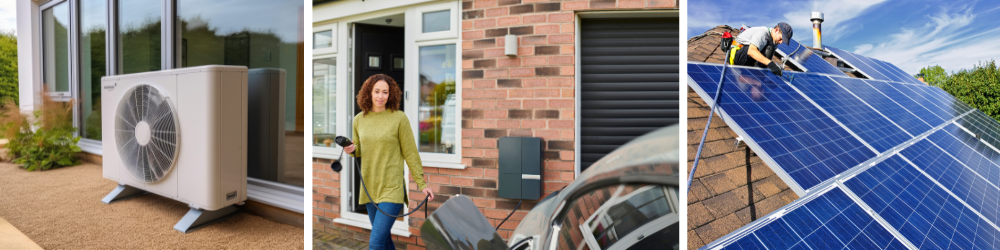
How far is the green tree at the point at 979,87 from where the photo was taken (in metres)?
1.19

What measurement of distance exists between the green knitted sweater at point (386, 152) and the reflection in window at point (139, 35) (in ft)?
4.23

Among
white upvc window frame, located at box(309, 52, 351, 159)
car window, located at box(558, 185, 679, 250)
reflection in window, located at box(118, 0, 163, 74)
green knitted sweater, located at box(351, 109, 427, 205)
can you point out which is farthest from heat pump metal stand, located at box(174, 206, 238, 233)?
car window, located at box(558, 185, 679, 250)

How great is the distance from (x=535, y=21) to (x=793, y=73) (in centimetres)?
101

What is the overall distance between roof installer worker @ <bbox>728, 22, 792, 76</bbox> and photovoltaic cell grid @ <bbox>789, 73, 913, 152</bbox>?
18 centimetres

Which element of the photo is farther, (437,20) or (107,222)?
(107,222)

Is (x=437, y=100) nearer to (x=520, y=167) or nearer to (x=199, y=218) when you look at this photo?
(x=520, y=167)

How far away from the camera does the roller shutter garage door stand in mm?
1314

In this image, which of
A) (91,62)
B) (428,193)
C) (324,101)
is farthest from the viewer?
(91,62)

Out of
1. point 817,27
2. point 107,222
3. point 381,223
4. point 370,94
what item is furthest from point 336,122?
point 817,27

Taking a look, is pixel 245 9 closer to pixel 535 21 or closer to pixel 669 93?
pixel 535 21

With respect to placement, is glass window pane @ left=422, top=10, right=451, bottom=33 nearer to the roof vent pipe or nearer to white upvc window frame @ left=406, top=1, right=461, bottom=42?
white upvc window frame @ left=406, top=1, right=461, bottom=42

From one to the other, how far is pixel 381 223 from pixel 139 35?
1754 mm

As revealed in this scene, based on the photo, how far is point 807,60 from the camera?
149 centimetres

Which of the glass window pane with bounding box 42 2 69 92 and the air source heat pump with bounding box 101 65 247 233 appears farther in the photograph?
the glass window pane with bounding box 42 2 69 92
